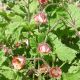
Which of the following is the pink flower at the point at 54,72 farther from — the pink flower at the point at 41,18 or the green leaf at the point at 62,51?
the pink flower at the point at 41,18

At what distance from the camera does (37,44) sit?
1871mm

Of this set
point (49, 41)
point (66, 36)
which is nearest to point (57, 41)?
point (49, 41)

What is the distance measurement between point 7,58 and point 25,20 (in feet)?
0.76

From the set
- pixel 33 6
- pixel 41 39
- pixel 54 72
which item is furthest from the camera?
pixel 33 6

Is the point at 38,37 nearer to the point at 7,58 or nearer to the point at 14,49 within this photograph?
the point at 7,58

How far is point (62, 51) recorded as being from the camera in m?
1.88

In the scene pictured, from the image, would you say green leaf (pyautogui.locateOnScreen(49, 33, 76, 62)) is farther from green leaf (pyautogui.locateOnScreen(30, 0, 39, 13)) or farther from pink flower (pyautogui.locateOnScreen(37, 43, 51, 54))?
green leaf (pyautogui.locateOnScreen(30, 0, 39, 13))

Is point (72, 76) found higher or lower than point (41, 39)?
lower

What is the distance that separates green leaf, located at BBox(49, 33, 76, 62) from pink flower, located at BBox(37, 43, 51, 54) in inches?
3.4

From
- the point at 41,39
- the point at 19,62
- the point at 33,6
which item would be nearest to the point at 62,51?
the point at 41,39

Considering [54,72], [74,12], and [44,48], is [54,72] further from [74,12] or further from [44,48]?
[74,12]

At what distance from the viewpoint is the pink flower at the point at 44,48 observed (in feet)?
5.80

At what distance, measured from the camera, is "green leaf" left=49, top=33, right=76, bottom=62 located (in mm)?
1854

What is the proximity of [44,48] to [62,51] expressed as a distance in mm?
146
